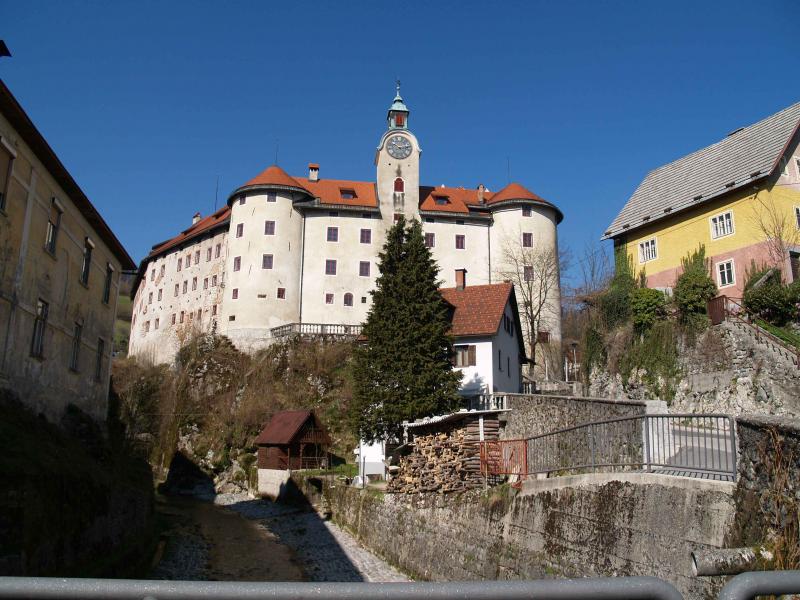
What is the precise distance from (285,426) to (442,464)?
22.2 metres

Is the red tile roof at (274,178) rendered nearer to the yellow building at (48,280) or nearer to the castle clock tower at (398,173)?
the castle clock tower at (398,173)

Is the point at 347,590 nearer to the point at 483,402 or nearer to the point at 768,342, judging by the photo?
the point at 768,342

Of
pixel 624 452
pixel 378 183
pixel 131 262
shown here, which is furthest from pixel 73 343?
pixel 378 183

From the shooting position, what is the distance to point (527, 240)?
63.4 m

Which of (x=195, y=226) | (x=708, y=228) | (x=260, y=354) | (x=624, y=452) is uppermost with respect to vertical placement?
(x=195, y=226)

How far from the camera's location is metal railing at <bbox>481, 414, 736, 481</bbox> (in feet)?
32.9

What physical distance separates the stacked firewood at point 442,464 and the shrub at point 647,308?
1538 cm

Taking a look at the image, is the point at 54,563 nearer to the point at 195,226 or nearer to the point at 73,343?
the point at 73,343

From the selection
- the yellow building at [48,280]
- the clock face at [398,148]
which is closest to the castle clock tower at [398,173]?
the clock face at [398,148]

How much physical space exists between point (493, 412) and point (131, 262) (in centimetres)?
1745

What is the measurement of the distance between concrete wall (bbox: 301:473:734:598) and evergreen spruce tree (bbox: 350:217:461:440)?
456 centimetres

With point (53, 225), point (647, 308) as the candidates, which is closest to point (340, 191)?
point (647, 308)

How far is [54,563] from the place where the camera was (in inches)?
504

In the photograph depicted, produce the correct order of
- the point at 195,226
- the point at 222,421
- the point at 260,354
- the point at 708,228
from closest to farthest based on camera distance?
the point at 708,228 → the point at 222,421 → the point at 260,354 → the point at 195,226
